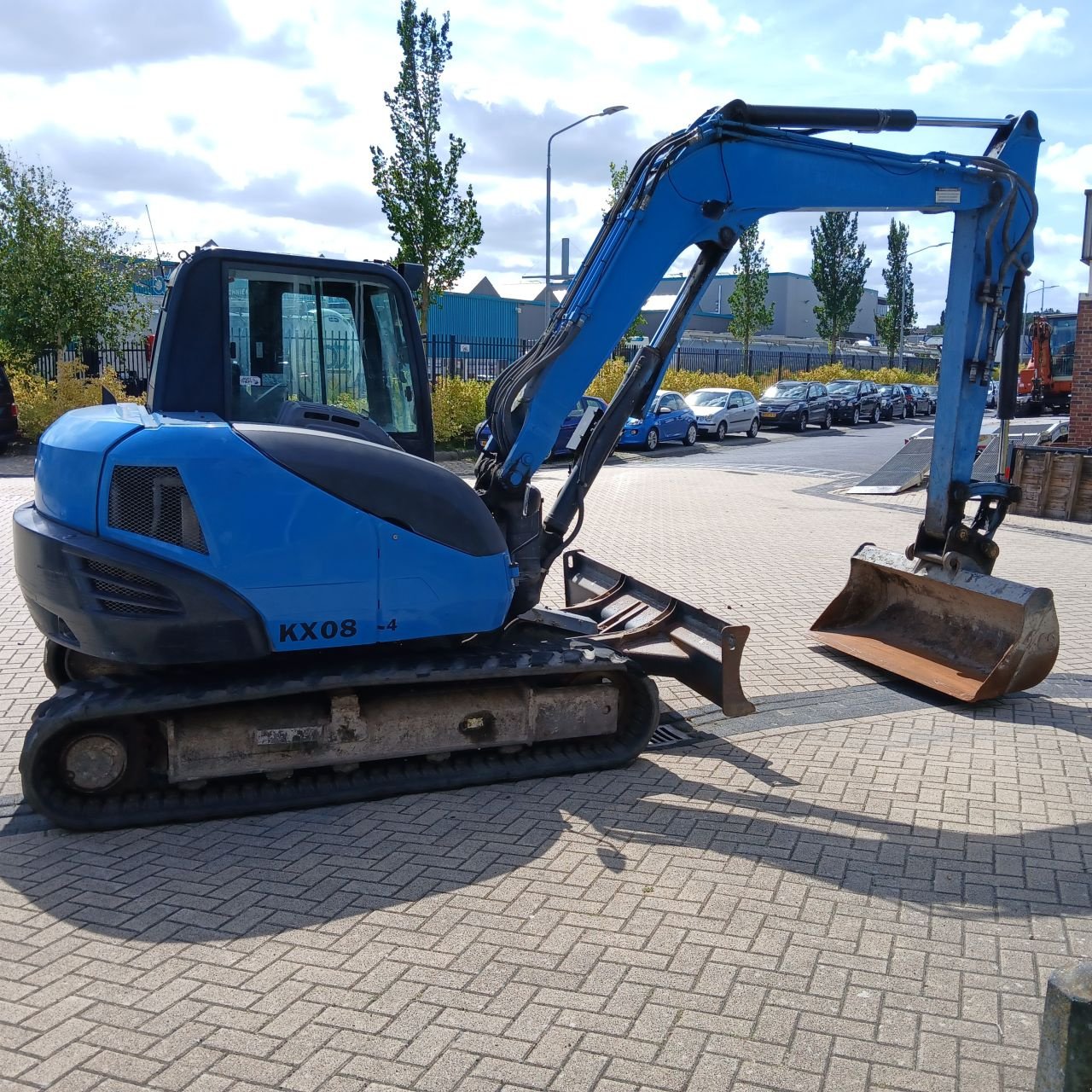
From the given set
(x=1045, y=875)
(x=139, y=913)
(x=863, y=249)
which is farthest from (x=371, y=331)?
(x=863, y=249)

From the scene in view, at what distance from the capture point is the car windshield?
32.7 meters

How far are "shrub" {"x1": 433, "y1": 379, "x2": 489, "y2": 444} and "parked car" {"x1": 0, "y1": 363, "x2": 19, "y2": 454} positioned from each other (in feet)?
27.1

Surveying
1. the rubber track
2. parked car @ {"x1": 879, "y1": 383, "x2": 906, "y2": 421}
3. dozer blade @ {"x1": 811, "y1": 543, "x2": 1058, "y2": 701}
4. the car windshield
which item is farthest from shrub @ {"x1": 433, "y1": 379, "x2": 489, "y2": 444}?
parked car @ {"x1": 879, "y1": 383, "x2": 906, "y2": 421}

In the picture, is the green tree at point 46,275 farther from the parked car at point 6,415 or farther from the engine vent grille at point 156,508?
the engine vent grille at point 156,508

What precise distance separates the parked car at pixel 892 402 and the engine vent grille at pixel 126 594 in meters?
42.2

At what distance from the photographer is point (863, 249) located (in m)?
60.0

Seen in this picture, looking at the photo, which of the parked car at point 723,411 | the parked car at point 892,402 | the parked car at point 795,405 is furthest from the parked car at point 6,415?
the parked car at point 892,402

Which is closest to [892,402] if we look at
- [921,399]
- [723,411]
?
[921,399]

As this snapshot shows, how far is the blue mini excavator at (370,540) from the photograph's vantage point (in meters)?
4.79

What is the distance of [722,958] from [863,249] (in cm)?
6115

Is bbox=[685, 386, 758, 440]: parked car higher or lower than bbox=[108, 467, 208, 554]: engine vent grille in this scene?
lower

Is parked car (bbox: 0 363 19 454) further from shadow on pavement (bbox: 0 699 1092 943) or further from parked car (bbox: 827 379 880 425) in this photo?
parked car (bbox: 827 379 880 425)

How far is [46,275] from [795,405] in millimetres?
23598

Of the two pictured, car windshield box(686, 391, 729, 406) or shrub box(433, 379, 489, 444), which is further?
car windshield box(686, 391, 729, 406)
